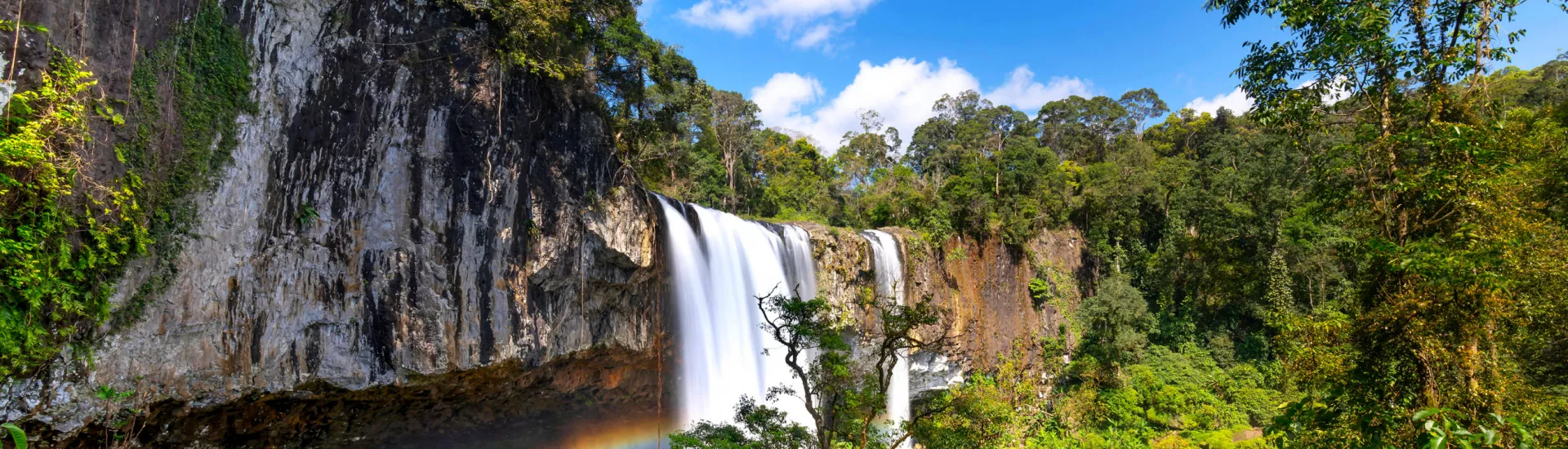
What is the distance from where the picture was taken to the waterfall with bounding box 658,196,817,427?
14.5 metres

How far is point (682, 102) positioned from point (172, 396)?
30.3 feet

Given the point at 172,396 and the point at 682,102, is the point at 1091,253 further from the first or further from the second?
the point at 172,396

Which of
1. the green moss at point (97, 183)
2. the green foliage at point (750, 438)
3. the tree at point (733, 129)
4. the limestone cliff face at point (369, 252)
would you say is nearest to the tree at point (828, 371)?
the green foliage at point (750, 438)

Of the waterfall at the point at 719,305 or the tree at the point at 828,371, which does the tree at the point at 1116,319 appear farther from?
the tree at the point at 828,371

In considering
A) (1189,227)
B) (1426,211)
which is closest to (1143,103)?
(1189,227)

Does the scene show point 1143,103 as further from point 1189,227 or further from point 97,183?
point 97,183

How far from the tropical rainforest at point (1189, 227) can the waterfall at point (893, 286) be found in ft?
6.83

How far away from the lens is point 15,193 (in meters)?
6.75

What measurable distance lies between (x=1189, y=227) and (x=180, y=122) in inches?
1153

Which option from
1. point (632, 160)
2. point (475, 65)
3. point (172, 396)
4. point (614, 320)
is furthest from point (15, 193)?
point (632, 160)

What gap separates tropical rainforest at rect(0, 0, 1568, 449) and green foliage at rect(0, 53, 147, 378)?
0.03 meters

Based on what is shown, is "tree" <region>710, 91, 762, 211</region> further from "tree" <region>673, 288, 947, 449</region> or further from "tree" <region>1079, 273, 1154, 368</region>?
"tree" <region>673, 288, 947, 449</region>

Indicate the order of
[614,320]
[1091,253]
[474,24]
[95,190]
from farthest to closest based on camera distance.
Answer: 1. [1091,253]
2. [614,320]
3. [474,24]
4. [95,190]

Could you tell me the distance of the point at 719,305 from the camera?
595 inches
